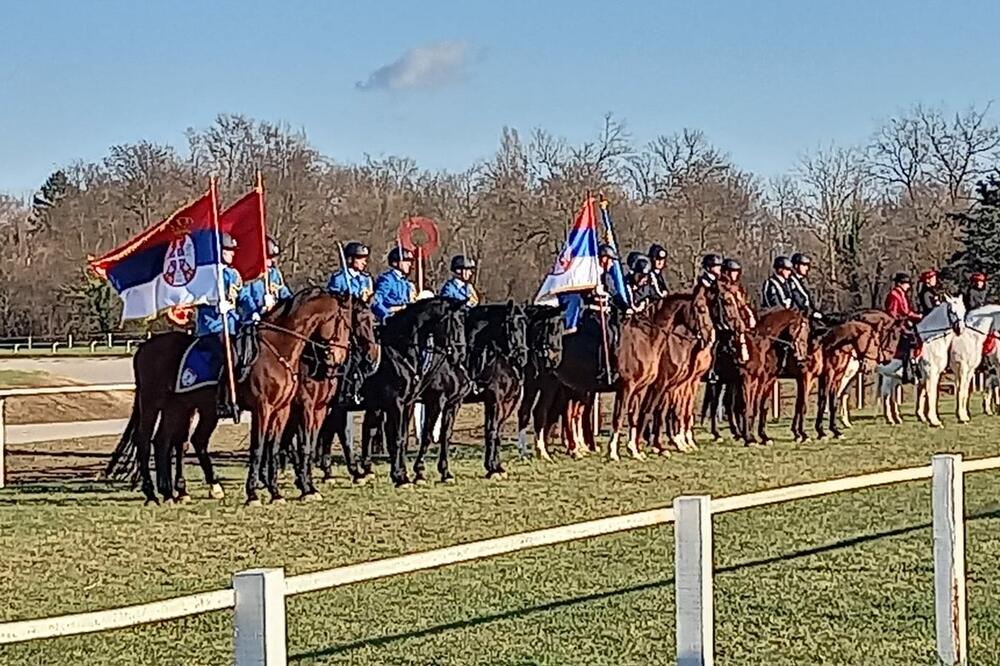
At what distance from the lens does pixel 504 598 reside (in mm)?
9891

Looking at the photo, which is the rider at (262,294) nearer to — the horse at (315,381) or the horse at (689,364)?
the horse at (315,381)

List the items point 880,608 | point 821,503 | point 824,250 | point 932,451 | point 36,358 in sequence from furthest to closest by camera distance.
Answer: point 824,250 → point 36,358 → point 932,451 → point 821,503 → point 880,608

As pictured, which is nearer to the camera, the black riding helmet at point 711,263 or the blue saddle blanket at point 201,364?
the blue saddle blanket at point 201,364

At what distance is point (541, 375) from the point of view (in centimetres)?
2042

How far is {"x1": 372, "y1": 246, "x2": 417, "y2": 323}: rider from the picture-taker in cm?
1802

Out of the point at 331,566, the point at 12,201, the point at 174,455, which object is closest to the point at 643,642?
the point at 331,566

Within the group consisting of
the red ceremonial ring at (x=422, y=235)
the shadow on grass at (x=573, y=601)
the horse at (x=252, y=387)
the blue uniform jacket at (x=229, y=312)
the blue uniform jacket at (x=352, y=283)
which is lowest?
the shadow on grass at (x=573, y=601)

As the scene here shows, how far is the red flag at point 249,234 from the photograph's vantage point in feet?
50.9

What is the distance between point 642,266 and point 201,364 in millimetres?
8002

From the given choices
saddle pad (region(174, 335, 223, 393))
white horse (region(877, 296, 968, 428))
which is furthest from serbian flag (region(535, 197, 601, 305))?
white horse (region(877, 296, 968, 428))

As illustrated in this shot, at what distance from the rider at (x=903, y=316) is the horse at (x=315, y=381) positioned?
37.4ft

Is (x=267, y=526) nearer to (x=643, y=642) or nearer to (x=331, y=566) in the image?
(x=331, y=566)

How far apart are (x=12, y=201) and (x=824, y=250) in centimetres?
4649

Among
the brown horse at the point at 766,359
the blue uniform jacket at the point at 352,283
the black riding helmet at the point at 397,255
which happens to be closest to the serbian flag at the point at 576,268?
the black riding helmet at the point at 397,255
